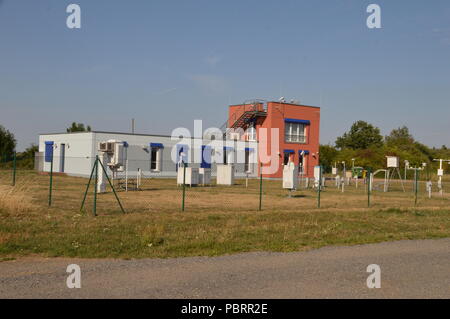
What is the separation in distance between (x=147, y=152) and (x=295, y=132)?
55.2 ft

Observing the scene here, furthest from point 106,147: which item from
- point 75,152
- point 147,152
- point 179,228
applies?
point 75,152

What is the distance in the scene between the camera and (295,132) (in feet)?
166

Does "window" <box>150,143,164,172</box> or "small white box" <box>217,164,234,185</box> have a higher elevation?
"window" <box>150,143,164,172</box>

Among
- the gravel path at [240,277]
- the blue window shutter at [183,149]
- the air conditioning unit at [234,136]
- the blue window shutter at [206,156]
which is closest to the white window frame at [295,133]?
the air conditioning unit at [234,136]

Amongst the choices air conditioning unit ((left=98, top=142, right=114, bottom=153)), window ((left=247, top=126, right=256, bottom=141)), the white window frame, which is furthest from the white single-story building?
air conditioning unit ((left=98, top=142, right=114, bottom=153))

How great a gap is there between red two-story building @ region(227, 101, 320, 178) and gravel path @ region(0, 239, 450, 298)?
38442 mm

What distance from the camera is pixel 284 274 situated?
7645 mm

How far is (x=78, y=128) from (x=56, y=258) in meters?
61.0

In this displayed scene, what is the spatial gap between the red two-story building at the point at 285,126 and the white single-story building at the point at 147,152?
126 inches

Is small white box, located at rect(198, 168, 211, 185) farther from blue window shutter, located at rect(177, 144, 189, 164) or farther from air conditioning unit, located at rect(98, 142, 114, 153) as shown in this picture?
blue window shutter, located at rect(177, 144, 189, 164)

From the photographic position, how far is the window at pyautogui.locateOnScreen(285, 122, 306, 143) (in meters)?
49.8

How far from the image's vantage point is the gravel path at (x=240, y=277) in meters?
6.41
